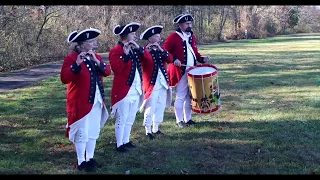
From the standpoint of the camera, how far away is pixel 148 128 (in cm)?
744

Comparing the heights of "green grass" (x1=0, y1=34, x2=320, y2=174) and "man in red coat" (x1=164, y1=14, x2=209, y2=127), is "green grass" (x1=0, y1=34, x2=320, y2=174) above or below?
below

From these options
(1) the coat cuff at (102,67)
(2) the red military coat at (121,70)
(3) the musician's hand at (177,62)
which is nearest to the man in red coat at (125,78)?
(2) the red military coat at (121,70)

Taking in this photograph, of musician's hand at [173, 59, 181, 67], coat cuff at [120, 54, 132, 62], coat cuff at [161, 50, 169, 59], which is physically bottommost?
musician's hand at [173, 59, 181, 67]

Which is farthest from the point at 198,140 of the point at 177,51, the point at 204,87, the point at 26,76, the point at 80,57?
the point at 26,76

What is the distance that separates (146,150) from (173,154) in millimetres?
459

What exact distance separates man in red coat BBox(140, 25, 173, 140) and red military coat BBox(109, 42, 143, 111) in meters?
0.55

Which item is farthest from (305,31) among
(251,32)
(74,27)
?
(74,27)

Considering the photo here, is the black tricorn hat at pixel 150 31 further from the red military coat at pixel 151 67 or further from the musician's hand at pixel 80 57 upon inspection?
the musician's hand at pixel 80 57

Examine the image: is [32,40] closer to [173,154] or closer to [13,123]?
[13,123]

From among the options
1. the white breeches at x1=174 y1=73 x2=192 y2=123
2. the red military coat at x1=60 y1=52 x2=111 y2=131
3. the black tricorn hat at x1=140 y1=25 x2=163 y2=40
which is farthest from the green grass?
the black tricorn hat at x1=140 y1=25 x2=163 y2=40

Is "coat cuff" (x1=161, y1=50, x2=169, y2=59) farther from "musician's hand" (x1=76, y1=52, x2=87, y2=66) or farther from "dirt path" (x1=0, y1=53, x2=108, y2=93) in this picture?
"dirt path" (x1=0, y1=53, x2=108, y2=93)

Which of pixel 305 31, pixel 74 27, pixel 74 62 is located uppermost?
pixel 74 62

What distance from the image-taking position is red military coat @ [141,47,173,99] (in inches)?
282

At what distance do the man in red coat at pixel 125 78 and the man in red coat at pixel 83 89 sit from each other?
63 cm
